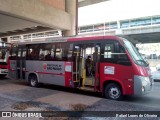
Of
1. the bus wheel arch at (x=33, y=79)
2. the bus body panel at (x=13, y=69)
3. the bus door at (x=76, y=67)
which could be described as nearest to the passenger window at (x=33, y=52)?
the bus wheel arch at (x=33, y=79)

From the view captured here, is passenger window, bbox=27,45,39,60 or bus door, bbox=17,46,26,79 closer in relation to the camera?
passenger window, bbox=27,45,39,60

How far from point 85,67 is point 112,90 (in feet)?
5.77

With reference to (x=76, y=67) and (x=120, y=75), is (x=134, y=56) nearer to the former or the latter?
(x=120, y=75)

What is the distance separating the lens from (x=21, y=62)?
484 inches

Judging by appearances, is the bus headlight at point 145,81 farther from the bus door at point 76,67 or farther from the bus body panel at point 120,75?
the bus door at point 76,67

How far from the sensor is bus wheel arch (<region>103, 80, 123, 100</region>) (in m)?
8.12

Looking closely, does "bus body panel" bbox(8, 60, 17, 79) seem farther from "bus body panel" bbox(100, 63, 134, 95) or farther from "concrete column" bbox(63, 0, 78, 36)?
"concrete column" bbox(63, 0, 78, 36)

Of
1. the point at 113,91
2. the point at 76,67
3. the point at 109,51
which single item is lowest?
the point at 113,91

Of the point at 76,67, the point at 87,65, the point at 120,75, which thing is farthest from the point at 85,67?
the point at 120,75

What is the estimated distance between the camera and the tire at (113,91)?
26.7ft

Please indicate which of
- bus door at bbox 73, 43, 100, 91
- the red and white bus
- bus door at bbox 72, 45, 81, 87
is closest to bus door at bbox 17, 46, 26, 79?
the red and white bus

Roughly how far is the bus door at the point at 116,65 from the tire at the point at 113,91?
26cm

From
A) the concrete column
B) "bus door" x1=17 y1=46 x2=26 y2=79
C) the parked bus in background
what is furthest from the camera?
the concrete column

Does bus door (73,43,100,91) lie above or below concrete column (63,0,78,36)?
below
